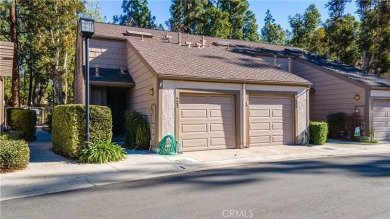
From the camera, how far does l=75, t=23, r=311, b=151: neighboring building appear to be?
10375 mm

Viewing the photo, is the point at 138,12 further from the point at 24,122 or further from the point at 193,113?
the point at 193,113

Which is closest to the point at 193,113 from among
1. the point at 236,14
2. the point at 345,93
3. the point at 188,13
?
the point at 345,93

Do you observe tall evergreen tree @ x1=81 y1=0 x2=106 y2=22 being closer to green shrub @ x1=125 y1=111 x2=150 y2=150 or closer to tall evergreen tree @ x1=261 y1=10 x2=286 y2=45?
tall evergreen tree @ x1=261 y1=10 x2=286 y2=45

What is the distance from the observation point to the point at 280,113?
40.6 ft

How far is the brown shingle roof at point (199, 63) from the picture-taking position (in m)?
10.9

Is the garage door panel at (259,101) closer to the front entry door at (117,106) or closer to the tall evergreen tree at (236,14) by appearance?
the front entry door at (117,106)

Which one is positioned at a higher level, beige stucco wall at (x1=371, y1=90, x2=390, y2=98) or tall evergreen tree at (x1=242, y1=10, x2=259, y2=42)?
tall evergreen tree at (x1=242, y1=10, x2=259, y2=42)

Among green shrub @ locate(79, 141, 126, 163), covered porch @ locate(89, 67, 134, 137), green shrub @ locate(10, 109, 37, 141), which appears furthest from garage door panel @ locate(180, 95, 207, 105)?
green shrub @ locate(10, 109, 37, 141)

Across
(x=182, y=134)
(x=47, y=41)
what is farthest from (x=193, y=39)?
(x=47, y=41)

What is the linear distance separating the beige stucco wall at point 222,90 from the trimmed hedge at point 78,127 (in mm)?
2020

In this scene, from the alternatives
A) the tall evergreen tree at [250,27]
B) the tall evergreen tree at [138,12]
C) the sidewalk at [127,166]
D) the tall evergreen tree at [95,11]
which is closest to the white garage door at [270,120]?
the sidewalk at [127,166]

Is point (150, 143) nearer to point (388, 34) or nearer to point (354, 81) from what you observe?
point (354, 81)

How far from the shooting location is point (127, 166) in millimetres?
7926

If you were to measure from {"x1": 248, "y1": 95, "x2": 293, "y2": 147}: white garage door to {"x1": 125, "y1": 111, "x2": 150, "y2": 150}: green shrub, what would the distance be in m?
4.13
